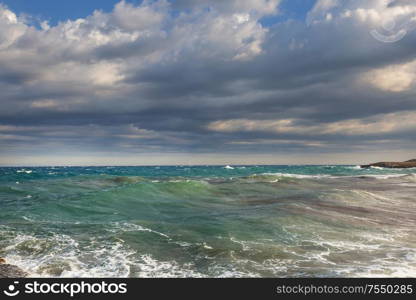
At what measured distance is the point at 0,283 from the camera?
25.0ft

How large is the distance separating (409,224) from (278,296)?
43.0ft

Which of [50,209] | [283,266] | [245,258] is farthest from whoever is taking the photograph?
[50,209]

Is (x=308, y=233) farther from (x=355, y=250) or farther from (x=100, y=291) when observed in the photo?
(x=100, y=291)

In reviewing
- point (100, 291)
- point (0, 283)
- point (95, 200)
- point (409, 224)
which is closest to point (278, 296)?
point (100, 291)
